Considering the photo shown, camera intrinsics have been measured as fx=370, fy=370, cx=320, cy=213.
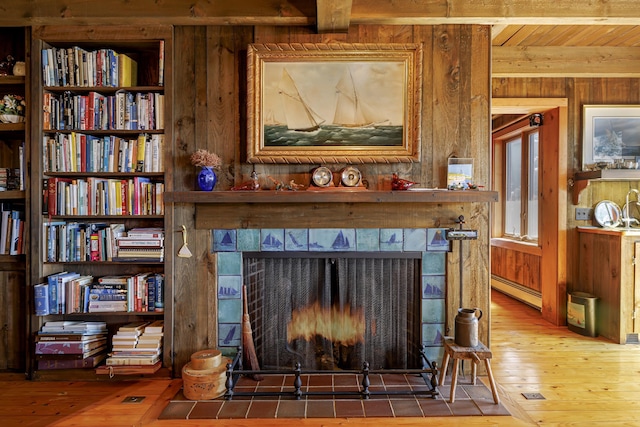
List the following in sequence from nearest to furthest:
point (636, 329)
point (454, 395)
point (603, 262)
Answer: point (454, 395), point (636, 329), point (603, 262)

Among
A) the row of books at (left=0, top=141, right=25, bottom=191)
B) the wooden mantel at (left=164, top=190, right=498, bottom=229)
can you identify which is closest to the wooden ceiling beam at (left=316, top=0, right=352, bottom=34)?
the wooden mantel at (left=164, top=190, right=498, bottom=229)

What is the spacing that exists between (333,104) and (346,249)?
0.98m

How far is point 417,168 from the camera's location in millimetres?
2512

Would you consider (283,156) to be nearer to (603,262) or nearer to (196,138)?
(196,138)

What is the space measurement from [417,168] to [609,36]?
7.45 ft

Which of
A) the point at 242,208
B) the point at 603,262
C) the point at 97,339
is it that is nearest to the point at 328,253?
the point at 242,208

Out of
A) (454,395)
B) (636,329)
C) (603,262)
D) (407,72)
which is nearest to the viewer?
(454,395)

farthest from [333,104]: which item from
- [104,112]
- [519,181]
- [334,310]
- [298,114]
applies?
[519,181]

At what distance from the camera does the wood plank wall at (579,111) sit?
3596mm

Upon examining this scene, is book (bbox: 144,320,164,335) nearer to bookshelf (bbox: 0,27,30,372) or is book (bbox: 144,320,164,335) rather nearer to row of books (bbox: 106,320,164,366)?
row of books (bbox: 106,320,164,366)

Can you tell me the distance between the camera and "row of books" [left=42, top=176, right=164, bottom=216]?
248 centimetres

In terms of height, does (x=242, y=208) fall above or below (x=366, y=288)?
above

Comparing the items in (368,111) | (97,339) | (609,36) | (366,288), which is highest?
(609,36)

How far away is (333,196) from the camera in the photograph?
2.27 meters
